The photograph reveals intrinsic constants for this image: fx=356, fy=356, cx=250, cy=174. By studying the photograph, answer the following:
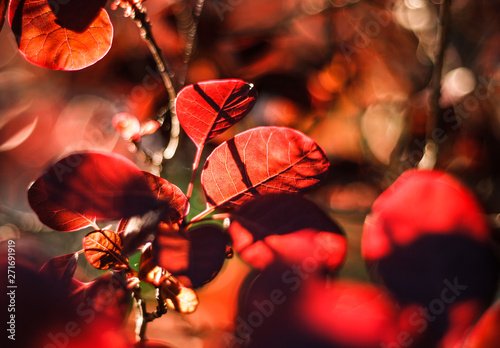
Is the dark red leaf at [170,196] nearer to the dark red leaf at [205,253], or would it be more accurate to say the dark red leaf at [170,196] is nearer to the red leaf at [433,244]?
the dark red leaf at [205,253]

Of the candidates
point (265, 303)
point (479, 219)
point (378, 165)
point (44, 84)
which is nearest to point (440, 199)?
point (479, 219)

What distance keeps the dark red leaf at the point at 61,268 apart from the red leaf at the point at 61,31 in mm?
147

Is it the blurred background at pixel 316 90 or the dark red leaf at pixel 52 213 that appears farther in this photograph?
the blurred background at pixel 316 90

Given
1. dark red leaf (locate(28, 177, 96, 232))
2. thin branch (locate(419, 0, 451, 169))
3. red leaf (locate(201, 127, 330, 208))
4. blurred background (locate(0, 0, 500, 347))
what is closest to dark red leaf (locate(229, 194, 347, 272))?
red leaf (locate(201, 127, 330, 208))

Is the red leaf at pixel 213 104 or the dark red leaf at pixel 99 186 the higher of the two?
the red leaf at pixel 213 104

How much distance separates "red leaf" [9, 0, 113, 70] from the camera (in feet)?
0.84

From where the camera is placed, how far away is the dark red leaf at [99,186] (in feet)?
0.76

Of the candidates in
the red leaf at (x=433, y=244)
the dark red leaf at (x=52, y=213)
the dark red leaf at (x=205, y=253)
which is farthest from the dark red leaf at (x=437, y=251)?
the dark red leaf at (x=52, y=213)

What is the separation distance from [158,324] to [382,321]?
1.64 ft

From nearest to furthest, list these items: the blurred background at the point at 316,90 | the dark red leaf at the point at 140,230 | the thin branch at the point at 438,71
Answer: the dark red leaf at the point at 140,230 < the thin branch at the point at 438,71 < the blurred background at the point at 316,90

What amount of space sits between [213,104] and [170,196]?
7cm

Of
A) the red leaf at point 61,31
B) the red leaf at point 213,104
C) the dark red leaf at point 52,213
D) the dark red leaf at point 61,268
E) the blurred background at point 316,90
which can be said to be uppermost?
the red leaf at point 61,31

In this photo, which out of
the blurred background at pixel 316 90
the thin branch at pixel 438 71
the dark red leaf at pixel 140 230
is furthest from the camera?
the blurred background at pixel 316 90

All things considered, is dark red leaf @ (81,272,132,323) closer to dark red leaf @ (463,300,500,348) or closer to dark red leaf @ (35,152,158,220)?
dark red leaf @ (35,152,158,220)
